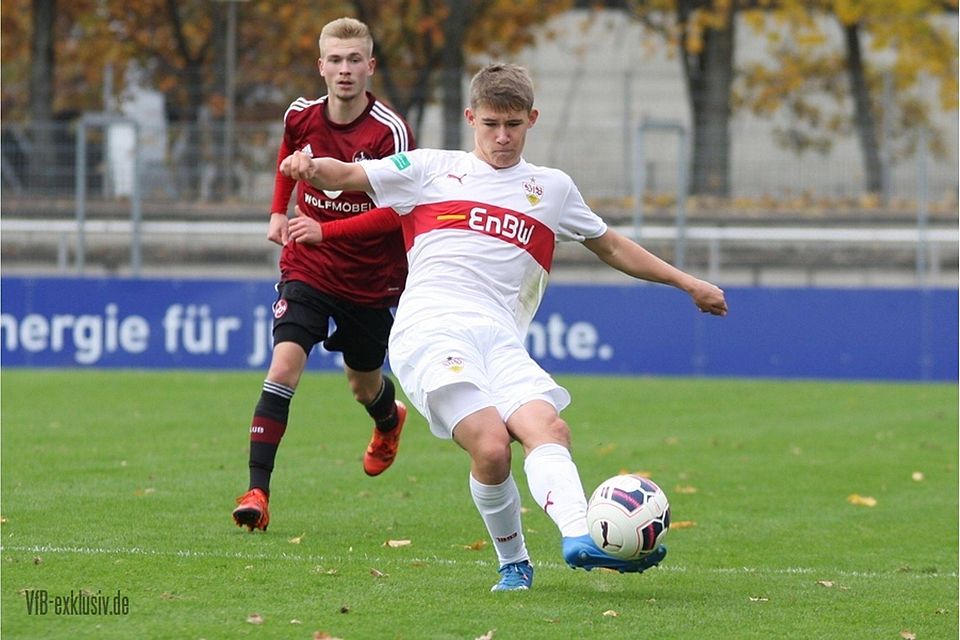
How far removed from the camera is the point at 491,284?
6.27m

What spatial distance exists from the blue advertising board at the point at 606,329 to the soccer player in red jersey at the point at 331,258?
9.45 m

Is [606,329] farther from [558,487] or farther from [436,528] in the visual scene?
[558,487]

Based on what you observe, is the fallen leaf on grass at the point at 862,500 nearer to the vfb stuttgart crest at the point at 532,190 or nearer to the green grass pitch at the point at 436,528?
the green grass pitch at the point at 436,528

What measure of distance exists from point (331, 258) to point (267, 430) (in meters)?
0.96

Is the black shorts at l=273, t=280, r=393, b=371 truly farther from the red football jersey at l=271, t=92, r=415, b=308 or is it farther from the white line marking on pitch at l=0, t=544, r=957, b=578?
the white line marking on pitch at l=0, t=544, r=957, b=578

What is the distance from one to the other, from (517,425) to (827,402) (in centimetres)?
991

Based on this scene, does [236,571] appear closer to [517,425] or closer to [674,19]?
[517,425]

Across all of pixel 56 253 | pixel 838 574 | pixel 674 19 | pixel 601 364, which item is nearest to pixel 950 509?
pixel 838 574

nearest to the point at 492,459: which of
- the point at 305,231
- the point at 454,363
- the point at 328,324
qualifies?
the point at 454,363

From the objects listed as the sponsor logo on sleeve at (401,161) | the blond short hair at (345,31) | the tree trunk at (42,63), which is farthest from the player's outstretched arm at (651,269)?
the tree trunk at (42,63)

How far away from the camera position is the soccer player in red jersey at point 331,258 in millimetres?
7824

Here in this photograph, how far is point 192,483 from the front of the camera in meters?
9.25

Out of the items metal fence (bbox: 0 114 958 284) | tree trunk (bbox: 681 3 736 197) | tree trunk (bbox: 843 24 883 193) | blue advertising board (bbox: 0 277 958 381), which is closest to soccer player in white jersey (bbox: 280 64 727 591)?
blue advertising board (bbox: 0 277 958 381)

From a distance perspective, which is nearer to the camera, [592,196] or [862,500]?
[862,500]
